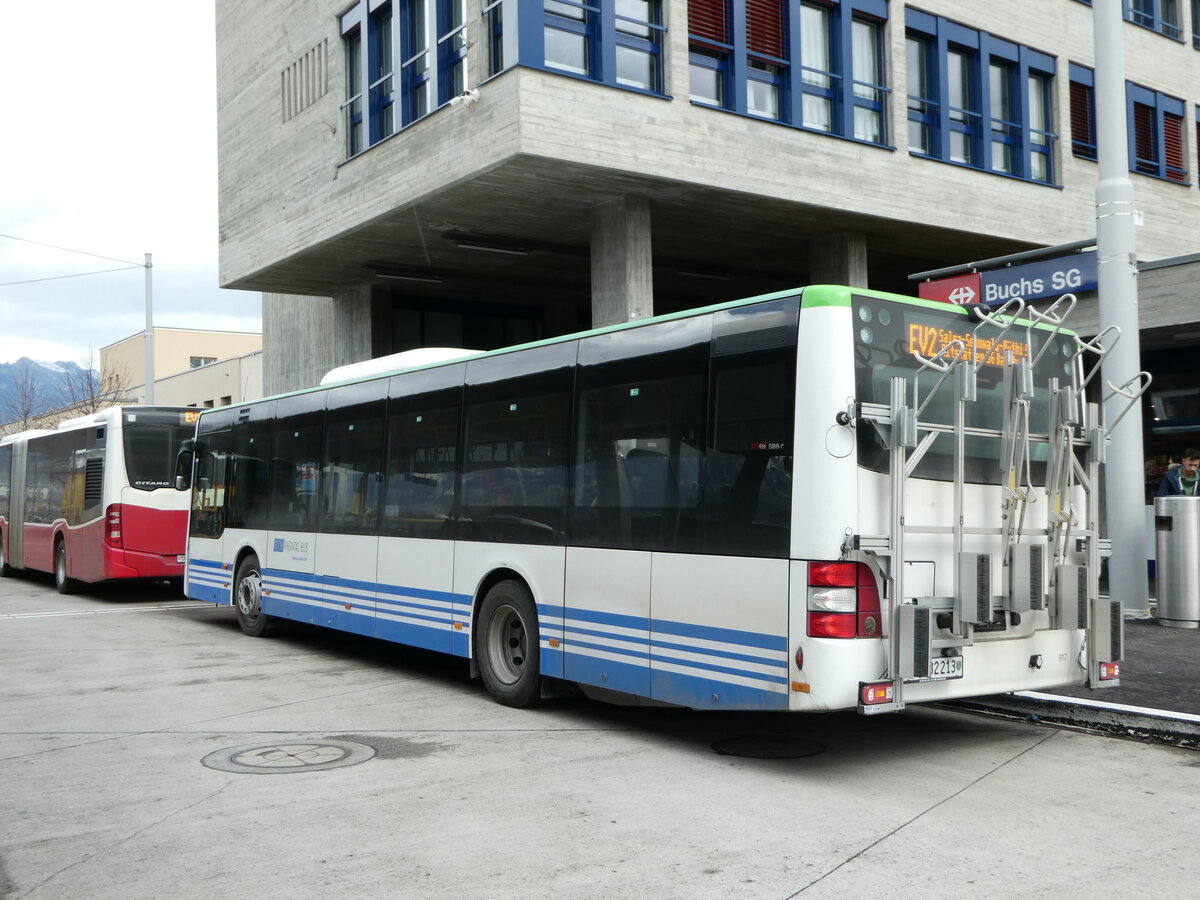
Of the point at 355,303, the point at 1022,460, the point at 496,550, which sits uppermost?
the point at 355,303

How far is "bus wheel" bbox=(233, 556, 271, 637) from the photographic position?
14029mm

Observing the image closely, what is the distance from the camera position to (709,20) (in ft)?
63.9

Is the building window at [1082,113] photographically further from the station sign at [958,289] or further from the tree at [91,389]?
the tree at [91,389]

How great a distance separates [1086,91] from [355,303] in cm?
1654

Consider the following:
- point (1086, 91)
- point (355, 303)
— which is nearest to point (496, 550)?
point (355, 303)

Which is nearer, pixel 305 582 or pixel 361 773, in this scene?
pixel 361 773

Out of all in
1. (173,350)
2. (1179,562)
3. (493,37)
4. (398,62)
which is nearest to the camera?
(1179,562)

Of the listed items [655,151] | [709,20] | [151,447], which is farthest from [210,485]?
[709,20]

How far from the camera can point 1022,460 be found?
24.2 feet

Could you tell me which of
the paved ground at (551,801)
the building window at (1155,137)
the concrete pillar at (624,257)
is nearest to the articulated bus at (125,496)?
the concrete pillar at (624,257)

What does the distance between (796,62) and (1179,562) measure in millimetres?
11519

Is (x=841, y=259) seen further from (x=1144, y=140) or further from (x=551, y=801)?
(x=551, y=801)

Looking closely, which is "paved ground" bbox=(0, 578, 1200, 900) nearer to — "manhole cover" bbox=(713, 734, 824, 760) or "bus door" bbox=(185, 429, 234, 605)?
"manhole cover" bbox=(713, 734, 824, 760)

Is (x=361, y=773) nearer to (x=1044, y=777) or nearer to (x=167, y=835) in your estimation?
(x=167, y=835)
